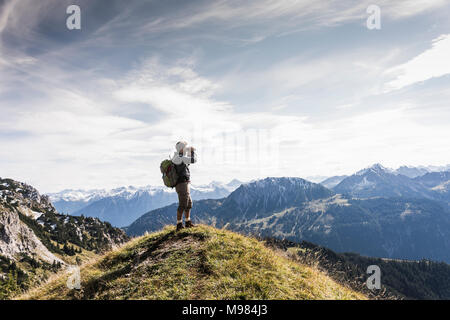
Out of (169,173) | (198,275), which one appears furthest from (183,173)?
(198,275)

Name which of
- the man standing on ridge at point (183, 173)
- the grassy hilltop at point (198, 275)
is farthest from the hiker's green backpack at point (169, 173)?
the grassy hilltop at point (198, 275)

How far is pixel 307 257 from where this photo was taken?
1382 centimetres

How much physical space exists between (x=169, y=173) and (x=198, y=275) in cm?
621

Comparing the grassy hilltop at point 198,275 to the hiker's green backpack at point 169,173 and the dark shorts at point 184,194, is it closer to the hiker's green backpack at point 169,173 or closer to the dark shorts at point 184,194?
the dark shorts at point 184,194

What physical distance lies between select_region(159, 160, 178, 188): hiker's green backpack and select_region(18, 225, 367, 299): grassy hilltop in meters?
3.05

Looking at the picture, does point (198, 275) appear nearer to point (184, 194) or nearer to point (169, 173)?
point (184, 194)

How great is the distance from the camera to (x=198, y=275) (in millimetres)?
9594

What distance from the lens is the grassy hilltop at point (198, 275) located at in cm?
878

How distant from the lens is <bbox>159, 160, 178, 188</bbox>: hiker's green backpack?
13.9 metres

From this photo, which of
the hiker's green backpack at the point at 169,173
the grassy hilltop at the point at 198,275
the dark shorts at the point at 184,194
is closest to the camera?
the grassy hilltop at the point at 198,275

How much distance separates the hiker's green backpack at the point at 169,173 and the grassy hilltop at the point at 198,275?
3.05m
